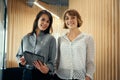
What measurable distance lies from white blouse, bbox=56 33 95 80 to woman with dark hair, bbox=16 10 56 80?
0.34 ft

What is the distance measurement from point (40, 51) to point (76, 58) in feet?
1.14

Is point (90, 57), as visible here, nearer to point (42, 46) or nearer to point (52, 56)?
point (52, 56)

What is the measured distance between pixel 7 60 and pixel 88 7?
3.11m

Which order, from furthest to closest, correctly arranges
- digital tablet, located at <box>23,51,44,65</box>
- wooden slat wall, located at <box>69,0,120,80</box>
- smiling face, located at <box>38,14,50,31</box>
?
wooden slat wall, located at <box>69,0,120,80</box>, smiling face, located at <box>38,14,50,31</box>, digital tablet, located at <box>23,51,44,65</box>

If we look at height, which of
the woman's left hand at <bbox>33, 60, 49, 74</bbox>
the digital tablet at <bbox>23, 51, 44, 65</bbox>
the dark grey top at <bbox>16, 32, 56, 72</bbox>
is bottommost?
the woman's left hand at <bbox>33, 60, 49, 74</bbox>

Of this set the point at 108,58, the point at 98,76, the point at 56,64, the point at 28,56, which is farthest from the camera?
the point at 98,76

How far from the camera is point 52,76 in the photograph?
85.5 inches

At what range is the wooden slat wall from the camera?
247 cm

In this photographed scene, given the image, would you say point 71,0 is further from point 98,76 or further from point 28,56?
point 28,56

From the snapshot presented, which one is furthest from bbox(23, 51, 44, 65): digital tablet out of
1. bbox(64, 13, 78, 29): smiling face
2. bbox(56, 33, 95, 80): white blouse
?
bbox(64, 13, 78, 29): smiling face

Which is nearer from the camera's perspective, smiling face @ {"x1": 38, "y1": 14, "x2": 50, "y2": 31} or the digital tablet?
the digital tablet

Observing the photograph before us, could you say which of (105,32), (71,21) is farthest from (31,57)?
(105,32)

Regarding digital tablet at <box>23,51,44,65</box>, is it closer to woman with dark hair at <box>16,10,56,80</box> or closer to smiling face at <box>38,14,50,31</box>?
woman with dark hair at <box>16,10,56,80</box>

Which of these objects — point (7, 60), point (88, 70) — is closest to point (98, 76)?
point (88, 70)
